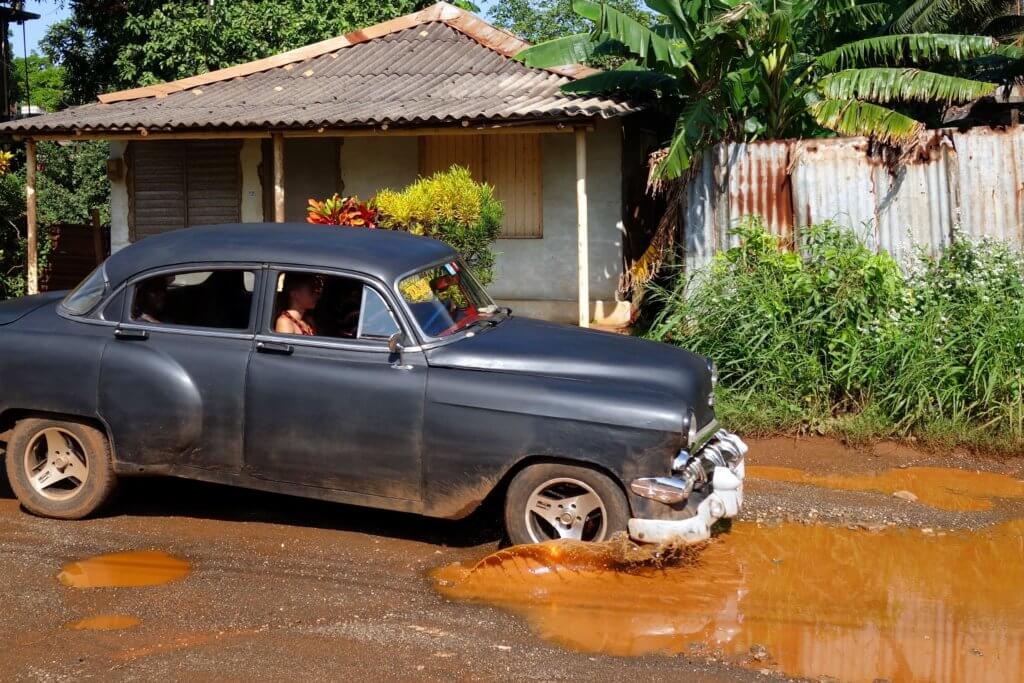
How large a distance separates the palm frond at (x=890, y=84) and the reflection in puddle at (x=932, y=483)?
15.9ft

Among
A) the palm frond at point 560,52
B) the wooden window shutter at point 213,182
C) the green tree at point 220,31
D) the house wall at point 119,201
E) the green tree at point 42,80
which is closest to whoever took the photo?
the palm frond at point 560,52

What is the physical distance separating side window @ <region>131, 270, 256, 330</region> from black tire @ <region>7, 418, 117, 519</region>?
2.50ft

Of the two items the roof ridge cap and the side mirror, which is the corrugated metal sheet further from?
the side mirror

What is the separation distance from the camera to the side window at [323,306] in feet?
20.0

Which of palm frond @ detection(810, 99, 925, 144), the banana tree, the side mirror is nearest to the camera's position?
the side mirror

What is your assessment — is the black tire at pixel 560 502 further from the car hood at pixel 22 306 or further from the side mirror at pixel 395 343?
the car hood at pixel 22 306

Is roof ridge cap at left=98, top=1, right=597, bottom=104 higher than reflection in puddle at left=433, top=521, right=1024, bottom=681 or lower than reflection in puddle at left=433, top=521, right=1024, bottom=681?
higher

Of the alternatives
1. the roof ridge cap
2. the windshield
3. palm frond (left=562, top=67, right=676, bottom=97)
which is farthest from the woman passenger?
the roof ridge cap

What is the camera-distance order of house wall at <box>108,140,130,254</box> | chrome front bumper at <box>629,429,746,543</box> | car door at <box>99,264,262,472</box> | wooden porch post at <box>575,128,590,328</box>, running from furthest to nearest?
1. house wall at <box>108,140,130,254</box>
2. wooden porch post at <box>575,128,590,328</box>
3. car door at <box>99,264,262,472</box>
4. chrome front bumper at <box>629,429,746,543</box>

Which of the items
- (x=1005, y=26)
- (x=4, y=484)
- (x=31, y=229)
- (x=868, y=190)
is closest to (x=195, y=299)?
(x=4, y=484)

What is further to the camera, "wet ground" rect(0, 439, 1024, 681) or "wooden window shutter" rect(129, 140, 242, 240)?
"wooden window shutter" rect(129, 140, 242, 240)

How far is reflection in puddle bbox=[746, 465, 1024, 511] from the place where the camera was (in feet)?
23.7

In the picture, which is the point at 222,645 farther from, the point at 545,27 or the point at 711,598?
the point at 545,27

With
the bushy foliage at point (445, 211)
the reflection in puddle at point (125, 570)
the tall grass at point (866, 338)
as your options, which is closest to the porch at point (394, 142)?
the bushy foliage at point (445, 211)
